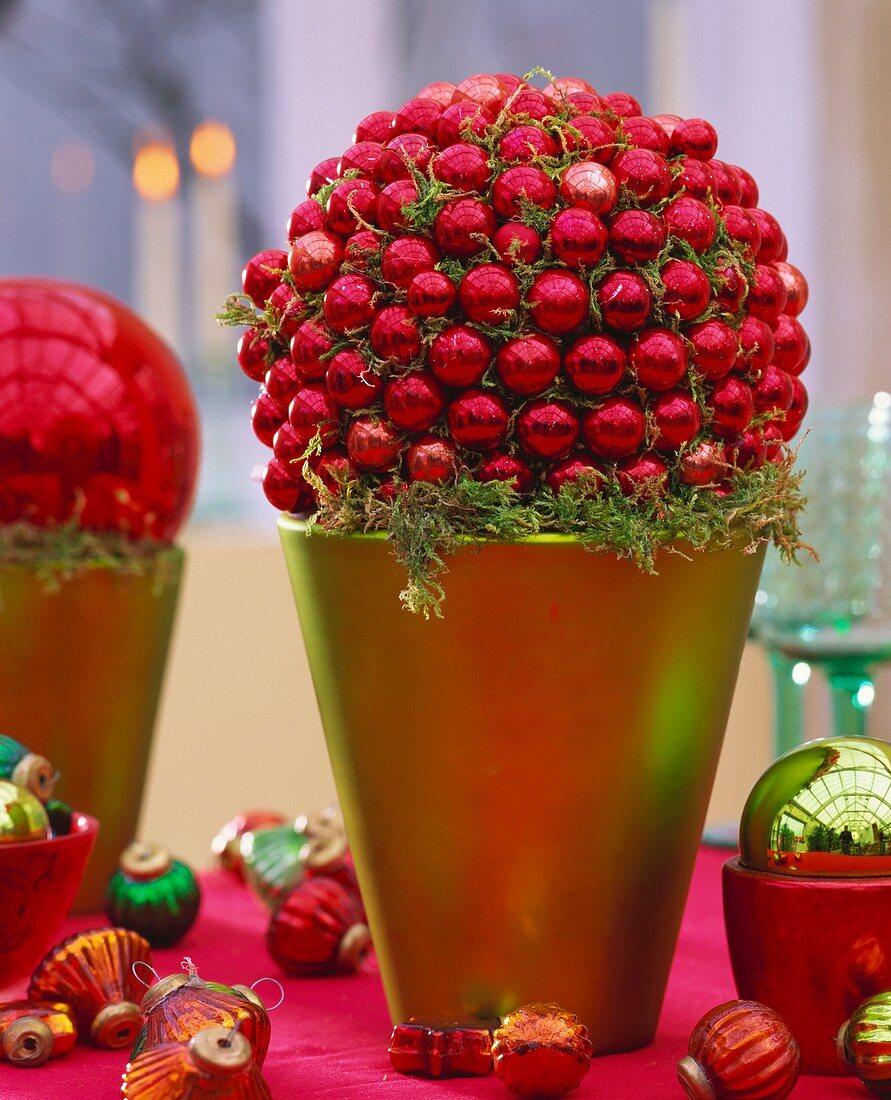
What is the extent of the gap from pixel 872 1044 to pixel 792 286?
31 centimetres

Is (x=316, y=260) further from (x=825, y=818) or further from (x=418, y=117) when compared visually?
(x=825, y=818)

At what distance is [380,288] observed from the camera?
566mm

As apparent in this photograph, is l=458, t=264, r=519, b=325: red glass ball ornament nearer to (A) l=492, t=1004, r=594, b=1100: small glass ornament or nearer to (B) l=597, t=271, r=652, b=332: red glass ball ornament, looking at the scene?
(B) l=597, t=271, r=652, b=332: red glass ball ornament

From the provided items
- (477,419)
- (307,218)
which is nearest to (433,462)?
(477,419)

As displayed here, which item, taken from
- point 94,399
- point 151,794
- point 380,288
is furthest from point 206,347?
point 380,288

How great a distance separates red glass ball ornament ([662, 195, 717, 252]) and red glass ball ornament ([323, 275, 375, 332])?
0.39 feet

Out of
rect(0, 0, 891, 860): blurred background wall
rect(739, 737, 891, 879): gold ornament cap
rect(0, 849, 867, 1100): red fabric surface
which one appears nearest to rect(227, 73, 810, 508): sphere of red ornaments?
rect(739, 737, 891, 879): gold ornament cap

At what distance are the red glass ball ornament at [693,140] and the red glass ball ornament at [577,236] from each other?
2.8 inches

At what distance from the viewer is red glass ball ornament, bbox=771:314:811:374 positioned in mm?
621

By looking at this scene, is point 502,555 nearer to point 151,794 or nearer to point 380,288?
point 380,288

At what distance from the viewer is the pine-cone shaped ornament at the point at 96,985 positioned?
1.94ft

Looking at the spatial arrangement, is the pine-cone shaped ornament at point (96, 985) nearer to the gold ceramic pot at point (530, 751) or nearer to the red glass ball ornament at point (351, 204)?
the gold ceramic pot at point (530, 751)

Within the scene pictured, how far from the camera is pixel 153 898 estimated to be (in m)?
0.76

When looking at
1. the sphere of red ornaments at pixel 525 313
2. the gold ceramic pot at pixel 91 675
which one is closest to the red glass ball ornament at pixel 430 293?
the sphere of red ornaments at pixel 525 313
